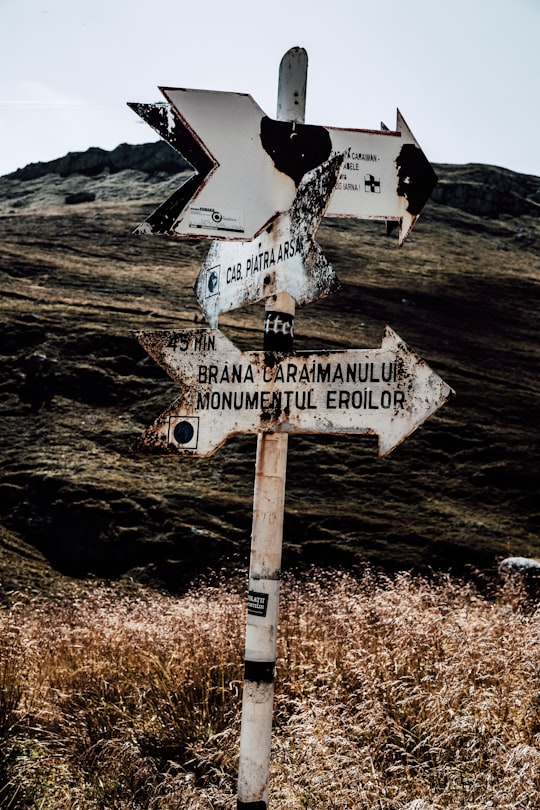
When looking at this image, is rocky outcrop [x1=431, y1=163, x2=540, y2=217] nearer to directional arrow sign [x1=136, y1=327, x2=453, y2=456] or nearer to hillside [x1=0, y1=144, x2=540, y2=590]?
hillside [x1=0, y1=144, x2=540, y2=590]

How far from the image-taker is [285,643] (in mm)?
5176

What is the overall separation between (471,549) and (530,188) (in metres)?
53.2

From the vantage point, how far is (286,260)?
287 centimetres

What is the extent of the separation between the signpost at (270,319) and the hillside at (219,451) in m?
3.97

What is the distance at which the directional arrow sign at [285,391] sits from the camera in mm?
2646

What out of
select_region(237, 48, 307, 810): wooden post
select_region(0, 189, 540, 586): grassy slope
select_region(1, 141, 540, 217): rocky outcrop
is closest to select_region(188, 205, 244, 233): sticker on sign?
select_region(237, 48, 307, 810): wooden post

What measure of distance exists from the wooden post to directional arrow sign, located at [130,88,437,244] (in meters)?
0.37

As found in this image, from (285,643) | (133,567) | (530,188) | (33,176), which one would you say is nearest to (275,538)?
(285,643)

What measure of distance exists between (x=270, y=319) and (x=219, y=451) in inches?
463

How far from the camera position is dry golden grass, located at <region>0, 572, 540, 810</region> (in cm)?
355

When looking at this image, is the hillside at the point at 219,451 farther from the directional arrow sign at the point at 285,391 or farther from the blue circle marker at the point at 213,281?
the directional arrow sign at the point at 285,391

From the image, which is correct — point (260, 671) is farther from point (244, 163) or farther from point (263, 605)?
point (244, 163)

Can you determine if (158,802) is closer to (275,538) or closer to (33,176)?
(275,538)

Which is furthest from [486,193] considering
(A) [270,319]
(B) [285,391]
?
(B) [285,391]
